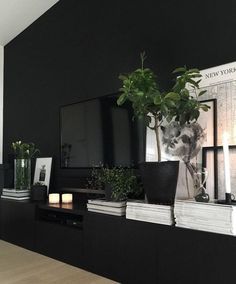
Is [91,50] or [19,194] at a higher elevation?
[91,50]

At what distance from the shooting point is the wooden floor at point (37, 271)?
212 cm

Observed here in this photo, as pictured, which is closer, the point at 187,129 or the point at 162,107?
the point at 162,107

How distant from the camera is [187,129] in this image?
1.76 meters

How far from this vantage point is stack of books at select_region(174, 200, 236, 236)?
4.55ft

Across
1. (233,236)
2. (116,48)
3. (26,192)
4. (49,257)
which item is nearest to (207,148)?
(233,236)

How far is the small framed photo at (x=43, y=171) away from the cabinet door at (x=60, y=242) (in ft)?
2.18

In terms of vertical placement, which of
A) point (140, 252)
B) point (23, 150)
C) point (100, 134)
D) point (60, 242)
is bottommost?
point (60, 242)

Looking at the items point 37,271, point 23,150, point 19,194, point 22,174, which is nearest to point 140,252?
point 37,271

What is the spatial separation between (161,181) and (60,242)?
3.53ft

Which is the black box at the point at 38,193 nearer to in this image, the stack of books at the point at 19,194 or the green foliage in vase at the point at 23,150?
the stack of books at the point at 19,194

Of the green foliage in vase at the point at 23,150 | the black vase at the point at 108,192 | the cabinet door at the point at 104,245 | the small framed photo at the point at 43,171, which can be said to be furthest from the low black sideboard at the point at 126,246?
the green foliage in vase at the point at 23,150

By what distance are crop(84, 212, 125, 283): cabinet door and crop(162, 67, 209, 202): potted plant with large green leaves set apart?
20.3 inches

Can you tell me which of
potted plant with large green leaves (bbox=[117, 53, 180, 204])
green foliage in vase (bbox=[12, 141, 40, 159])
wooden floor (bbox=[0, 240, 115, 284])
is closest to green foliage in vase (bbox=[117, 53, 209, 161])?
potted plant with large green leaves (bbox=[117, 53, 180, 204])

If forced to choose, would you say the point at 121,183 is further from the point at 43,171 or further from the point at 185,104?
the point at 43,171
